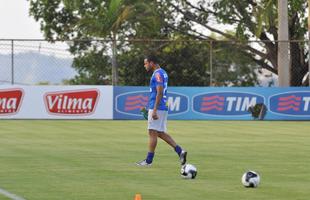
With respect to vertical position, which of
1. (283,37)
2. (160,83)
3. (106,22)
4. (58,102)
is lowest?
(58,102)

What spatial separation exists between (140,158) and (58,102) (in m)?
17.3

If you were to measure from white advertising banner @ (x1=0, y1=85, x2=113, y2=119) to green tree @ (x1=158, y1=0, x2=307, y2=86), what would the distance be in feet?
42.7

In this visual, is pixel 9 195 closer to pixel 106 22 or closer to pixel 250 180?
pixel 250 180

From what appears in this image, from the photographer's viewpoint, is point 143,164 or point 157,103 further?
point 143,164

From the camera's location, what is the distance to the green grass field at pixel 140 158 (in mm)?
13969

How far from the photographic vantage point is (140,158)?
19.7 m

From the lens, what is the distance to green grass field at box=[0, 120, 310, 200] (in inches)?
550

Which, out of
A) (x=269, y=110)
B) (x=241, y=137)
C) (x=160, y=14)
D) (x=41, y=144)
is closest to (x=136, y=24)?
(x=160, y=14)

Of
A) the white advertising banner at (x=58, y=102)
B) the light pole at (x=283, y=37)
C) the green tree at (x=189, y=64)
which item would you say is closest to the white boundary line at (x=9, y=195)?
the white advertising banner at (x=58, y=102)

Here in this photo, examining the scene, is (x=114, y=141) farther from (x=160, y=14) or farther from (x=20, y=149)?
(x=160, y=14)

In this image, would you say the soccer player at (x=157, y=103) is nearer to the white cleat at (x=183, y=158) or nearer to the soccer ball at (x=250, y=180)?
the white cleat at (x=183, y=158)

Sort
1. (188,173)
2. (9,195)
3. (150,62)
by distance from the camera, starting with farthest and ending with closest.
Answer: (150,62), (188,173), (9,195)

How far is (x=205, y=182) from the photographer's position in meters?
15.3

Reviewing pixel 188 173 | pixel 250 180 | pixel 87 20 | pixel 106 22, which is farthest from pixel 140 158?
pixel 87 20
